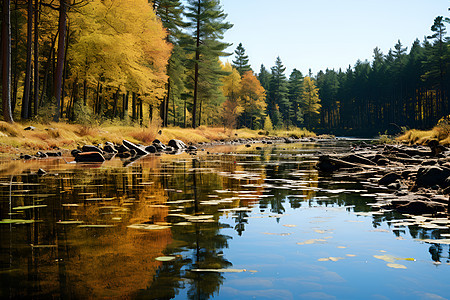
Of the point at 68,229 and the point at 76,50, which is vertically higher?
the point at 76,50

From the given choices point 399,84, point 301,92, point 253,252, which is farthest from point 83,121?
point 301,92

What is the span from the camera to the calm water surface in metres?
2.63

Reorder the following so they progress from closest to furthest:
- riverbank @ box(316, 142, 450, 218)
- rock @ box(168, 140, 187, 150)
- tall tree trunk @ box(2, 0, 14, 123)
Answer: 1. riverbank @ box(316, 142, 450, 218)
2. tall tree trunk @ box(2, 0, 14, 123)
3. rock @ box(168, 140, 187, 150)

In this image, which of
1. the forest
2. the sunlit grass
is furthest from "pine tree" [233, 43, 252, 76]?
the sunlit grass

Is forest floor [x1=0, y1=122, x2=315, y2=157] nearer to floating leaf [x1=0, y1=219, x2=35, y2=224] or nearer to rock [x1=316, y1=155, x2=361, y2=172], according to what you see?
rock [x1=316, y1=155, x2=361, y2=172]

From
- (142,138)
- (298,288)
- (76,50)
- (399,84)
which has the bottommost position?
(298,288)

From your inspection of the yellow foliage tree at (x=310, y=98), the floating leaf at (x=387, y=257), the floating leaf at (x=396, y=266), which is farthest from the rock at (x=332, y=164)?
the yellow foliage tree at (x=310, y=98)

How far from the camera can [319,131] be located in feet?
315

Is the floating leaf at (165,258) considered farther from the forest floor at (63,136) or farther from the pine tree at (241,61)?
the pine tree at (241,61)

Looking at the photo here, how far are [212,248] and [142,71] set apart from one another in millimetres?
25588

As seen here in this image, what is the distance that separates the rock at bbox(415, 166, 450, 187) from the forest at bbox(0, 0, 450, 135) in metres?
17.1

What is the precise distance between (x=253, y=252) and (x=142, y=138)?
73.4ft

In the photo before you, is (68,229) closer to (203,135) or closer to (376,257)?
(376,257)

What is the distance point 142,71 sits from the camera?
1086 inches
